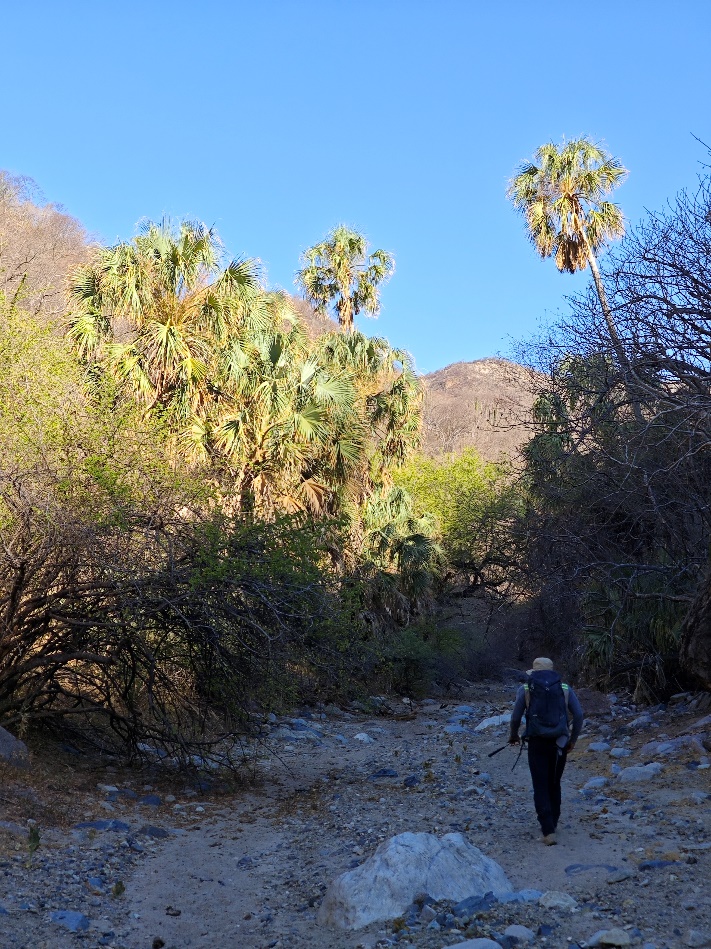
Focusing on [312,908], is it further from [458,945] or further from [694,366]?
[694,366]

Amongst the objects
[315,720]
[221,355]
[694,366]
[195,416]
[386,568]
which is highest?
[221,355]

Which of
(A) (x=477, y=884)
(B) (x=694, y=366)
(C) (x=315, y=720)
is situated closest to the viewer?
(A) (x=477, y=884)

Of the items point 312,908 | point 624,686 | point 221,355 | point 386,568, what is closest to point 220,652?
point 312,908

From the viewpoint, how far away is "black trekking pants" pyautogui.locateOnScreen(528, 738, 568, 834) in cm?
760

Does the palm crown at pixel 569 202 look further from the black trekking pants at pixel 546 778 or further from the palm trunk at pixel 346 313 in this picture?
the black trekking pants at pixel 546 778

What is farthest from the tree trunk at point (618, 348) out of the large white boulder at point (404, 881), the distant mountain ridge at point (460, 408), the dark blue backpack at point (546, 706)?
the distant mountain ridge at point (460, 408)

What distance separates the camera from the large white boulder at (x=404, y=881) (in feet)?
19.6

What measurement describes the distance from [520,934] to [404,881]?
3.23ft

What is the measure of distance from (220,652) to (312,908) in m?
3.79

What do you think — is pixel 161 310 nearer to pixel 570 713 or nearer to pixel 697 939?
pixel 570 713

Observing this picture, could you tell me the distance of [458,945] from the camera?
514 cm

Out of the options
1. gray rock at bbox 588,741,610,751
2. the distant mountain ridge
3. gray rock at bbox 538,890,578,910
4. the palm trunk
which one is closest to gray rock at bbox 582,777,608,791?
gray rock at bbox 588,741,610,751

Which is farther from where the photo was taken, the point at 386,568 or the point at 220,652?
the point at 386,568

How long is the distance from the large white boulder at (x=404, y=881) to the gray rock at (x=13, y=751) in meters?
4.30
